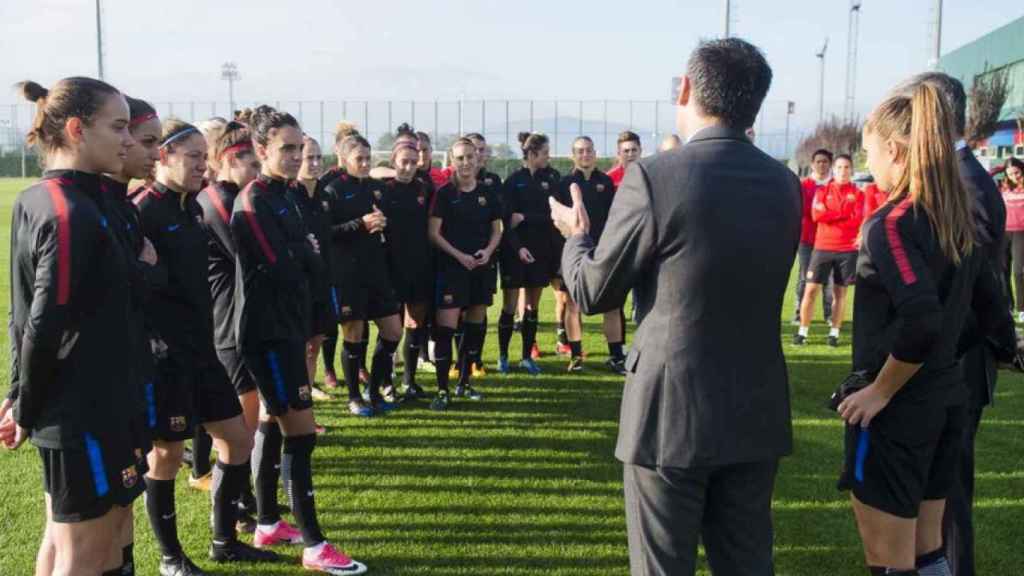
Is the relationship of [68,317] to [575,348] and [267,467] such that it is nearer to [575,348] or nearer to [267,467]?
[267,467]

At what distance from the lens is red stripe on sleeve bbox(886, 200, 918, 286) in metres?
2.54

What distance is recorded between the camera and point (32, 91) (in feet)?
9.09

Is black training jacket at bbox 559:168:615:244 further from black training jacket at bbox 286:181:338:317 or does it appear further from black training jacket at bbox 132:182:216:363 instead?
black training jacket at bbox 132:182:216:363

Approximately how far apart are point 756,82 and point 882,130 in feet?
2.16

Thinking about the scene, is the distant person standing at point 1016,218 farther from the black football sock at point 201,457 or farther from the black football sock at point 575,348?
the black football sock at point 201,457

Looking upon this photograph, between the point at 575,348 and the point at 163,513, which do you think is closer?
the point at 163,513

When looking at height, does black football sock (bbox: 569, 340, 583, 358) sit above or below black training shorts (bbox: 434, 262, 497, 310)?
below

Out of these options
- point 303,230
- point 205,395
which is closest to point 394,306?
point 303,230

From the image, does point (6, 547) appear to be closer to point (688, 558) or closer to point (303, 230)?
point (303, 230)

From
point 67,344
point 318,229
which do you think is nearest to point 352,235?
point 318,229

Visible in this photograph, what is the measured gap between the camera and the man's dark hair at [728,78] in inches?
88.4

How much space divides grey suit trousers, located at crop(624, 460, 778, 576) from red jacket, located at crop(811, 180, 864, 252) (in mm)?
7358

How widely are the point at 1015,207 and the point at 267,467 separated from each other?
1034 centimetres

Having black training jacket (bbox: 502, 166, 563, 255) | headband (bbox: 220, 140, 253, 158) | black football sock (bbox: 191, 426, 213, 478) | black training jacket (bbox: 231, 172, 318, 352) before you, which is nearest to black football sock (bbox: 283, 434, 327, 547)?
black training jacket (bbox: 231, 172, 318, 352)
